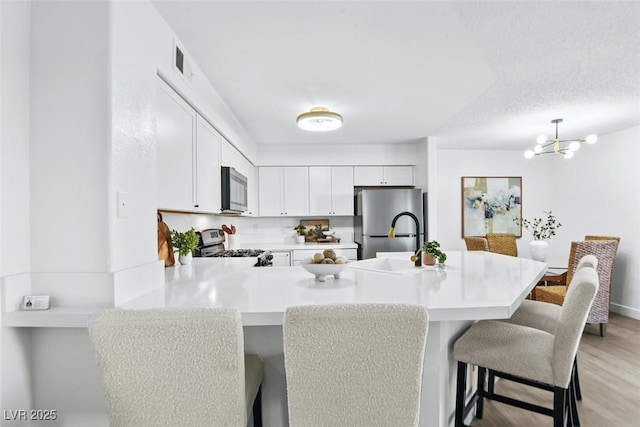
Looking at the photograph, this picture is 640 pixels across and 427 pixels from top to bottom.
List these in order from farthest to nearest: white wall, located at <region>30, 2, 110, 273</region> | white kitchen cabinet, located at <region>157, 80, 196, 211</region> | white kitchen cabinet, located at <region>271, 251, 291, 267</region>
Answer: white kitchen cabinet, located at <region>271, 251, 291, 267</region> → white kitchen cabinet, located at <region>157, 80, 196, 211</region> → white wall, located at <region>30, 2, 110, 273</region>

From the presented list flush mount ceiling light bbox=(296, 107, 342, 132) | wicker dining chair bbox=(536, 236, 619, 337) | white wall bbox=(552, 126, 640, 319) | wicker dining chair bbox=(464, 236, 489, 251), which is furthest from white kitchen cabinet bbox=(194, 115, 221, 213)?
white wall bbox=(552, 126, 640, 319)

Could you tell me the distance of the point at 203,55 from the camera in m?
2.16

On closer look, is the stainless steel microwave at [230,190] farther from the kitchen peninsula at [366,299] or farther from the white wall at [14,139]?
the white wall at [14,139]

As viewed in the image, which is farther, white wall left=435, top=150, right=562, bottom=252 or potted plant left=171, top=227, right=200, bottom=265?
white wall left=435, top=150, right=562, bottom=252

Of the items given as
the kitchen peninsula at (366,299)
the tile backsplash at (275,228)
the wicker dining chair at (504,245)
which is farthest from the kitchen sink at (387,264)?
the wicker dining chair at (504,245)

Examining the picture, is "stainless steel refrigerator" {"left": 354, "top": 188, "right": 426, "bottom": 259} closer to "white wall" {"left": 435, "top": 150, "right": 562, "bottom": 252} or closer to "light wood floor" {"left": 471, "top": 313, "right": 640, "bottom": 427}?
"white wall" {"left": 435, "top": 150, "right": 562, "bottom": 252}

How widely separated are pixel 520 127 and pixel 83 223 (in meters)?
4.51

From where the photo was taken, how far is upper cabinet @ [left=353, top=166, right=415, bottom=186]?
4.91 m

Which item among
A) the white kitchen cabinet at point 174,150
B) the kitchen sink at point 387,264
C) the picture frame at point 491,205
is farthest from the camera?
the picture frame at point 491,205

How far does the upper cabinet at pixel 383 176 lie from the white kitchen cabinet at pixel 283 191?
0.78 m

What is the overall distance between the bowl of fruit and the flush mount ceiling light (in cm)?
169

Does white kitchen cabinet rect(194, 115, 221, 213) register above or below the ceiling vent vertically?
below

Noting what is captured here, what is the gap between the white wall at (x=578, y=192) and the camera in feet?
13.3

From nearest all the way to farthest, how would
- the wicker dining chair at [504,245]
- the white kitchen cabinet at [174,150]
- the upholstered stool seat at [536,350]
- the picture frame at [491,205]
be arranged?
1. the upholstered stool seat at [536,350]
2. the white kitchen cabinet at [174,150]
3. the wicker dining chair at [504,245]
4. the picture frame at [491,205]
